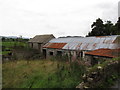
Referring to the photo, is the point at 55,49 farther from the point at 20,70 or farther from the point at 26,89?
the point at 26,89

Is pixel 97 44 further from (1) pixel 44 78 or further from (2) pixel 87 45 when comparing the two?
(1) pixel 44 78

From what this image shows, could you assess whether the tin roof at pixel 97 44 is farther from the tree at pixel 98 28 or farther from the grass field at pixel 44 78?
the tree at pixel 98 28

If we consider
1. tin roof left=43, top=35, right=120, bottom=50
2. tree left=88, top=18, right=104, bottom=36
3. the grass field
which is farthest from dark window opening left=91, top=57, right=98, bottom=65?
tree left=88, top=18, right=104, bottom=36

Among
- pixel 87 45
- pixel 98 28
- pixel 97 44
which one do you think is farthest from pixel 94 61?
pixel 98 28

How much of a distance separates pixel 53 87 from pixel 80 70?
2.20 meters

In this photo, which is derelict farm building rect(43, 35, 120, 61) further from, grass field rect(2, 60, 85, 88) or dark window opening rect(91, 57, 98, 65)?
grass field rect(2, 60, 85, 88)

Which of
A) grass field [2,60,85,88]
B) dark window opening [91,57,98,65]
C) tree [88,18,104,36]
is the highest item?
tree [88,18,104,36]

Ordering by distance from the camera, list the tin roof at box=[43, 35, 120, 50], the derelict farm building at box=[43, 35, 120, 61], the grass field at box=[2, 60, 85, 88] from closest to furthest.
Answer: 1. the grass field at box=[2, 60, 85, 88]
2. the tin roof at box=[43, 35, 120, 50]
3. the derelict farm building at box=[43, 35, 120, 61]

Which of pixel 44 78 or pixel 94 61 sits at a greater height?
pixel 94 61

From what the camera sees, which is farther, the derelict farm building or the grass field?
the derelict farm building

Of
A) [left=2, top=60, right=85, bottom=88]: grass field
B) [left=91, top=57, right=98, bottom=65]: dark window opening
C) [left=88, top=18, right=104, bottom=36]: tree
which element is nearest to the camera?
[left=2, top=60, right=85, bottom=88]: grass field

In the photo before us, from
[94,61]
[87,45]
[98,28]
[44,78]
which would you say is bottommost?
[44,78]

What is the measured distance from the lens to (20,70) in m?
9.20

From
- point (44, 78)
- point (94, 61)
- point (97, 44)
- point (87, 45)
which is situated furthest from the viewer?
point (87, 45)
